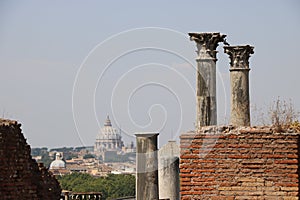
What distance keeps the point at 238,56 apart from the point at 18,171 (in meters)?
7.05

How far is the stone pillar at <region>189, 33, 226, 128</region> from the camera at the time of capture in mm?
16250

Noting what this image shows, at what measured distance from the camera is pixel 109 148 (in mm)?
19047

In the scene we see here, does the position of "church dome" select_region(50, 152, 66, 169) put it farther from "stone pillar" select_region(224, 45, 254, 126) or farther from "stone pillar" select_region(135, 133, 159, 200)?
"stone pillar" select_region(135, 133, 159, 200)

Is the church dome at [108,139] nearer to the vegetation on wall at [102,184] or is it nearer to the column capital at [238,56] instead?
the column capital at [238,56]

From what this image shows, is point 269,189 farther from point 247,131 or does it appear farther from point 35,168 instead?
point 35,168

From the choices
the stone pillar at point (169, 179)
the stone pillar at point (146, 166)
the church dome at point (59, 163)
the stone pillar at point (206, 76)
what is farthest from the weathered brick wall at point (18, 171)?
the church dome at point (59, 163)

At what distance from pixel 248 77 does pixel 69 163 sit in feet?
150

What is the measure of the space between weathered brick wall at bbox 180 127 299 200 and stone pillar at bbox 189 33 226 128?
4.49 metres

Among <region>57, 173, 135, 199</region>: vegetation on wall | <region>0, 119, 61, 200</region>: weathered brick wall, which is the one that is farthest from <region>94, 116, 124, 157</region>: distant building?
<region>57, 173, 135, 199</region>: vegetation on wall

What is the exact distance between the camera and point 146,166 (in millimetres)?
15828

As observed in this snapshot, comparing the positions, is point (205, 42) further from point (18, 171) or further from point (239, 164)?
point (239, 164)

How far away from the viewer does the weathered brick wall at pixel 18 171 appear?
1291cm

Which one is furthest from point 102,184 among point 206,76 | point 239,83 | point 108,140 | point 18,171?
point 18,171

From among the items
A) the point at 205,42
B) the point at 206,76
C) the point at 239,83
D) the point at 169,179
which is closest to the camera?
the point at 206,76
